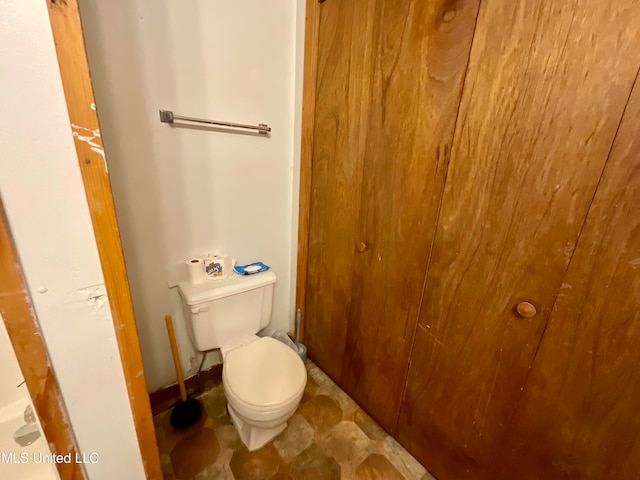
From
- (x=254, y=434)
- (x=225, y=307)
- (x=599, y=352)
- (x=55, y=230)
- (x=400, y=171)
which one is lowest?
(x=254, y=434)

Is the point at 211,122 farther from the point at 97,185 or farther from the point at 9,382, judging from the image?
the point at 9,382

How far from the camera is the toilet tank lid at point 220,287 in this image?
1174mm

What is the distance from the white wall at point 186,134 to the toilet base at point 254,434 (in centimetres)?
43

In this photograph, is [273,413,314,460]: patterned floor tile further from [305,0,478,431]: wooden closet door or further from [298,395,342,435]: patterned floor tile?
[305,0,478,431]: wooden closet door

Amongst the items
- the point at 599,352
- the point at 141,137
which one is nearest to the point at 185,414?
the point at 141,137

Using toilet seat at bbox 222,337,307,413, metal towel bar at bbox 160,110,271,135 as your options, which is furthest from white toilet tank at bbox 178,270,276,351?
metal towel bar at bbox 160,110,271,135

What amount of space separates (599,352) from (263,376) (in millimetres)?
1124

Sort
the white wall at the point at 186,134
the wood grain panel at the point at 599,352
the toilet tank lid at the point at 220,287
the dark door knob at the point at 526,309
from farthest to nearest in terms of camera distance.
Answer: the toilet tank lid at the point at 220,287 → the white wall at the point at 186,134 → the dark door knob at the point at 526,309 → the wood grain panel at the point at 599,352

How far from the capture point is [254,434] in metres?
1.19

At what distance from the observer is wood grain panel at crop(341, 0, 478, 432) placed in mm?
827

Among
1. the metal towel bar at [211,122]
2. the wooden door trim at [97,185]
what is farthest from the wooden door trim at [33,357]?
the metal towel bar at [211,122]

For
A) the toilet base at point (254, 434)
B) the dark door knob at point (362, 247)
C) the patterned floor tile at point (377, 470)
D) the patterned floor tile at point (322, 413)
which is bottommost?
the patterned floor tile at point (377, 470)

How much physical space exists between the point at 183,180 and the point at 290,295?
0.95 metres

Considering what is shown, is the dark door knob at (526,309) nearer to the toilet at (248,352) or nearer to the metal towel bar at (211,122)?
the toilet at (248,352)
